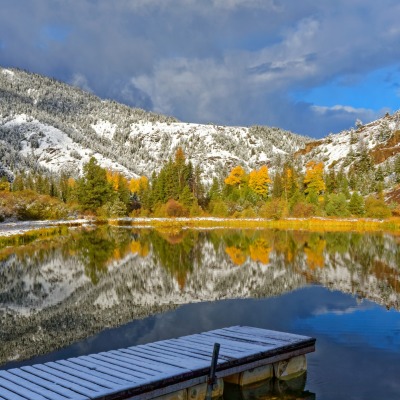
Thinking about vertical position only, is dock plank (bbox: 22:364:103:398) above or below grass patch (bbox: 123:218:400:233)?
below

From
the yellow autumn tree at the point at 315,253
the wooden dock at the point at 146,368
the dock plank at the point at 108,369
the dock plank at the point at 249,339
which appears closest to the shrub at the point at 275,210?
the yellow autumn tree at the point at 315,253

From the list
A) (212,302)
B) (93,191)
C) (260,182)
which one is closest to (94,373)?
(212,302)

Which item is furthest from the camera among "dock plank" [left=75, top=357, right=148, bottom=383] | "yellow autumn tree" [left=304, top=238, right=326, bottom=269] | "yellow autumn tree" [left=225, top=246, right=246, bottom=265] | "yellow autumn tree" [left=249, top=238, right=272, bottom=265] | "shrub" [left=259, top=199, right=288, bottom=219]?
"shrub" [left=259, top=199, right=288, bottom=219]

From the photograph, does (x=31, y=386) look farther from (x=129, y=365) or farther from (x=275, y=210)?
(x=275, y=210)

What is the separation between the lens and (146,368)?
9.43 meters

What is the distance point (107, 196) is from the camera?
9588 centimetres

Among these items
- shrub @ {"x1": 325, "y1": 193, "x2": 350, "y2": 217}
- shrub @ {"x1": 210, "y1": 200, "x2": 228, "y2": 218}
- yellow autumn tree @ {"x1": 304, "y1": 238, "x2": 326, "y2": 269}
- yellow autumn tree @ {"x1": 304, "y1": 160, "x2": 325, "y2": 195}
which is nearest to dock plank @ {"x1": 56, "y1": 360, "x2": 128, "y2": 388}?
yellow autumn tree @ {"x1": 304, "y1": 238, "x2": 326, "y2": 269}

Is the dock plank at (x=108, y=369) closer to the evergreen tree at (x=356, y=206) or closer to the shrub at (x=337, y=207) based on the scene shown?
the shrub at (x=337, y=207)

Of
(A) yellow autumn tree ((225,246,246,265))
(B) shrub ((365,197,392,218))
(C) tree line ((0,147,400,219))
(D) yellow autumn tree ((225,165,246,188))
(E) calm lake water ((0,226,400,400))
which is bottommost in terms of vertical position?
(E) calm lake water ((0,226,400,400))

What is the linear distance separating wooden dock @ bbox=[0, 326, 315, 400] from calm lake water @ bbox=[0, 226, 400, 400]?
1.23 metres

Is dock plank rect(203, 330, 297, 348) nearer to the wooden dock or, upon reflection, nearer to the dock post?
the wooden dock

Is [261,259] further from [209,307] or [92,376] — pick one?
[92,376]

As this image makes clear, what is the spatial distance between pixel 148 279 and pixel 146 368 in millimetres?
16186

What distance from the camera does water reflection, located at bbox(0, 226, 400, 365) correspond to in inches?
661
